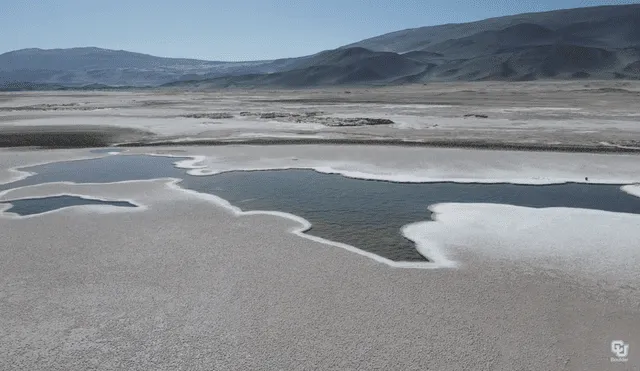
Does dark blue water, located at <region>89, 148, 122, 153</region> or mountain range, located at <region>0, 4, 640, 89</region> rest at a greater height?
mountain range, located at <region>0, 4, 640, 89</region>

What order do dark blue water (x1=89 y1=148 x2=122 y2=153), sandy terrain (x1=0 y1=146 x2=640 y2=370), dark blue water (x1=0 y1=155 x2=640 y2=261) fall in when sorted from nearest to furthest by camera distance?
sandy terrain (x1=0 y1=146 x2=640 y2=370)
dark blue water (x1=0 y1=155 x2=640 y2=261)
dark blue water (x1=89 y1=148 x2=122 y2=153)

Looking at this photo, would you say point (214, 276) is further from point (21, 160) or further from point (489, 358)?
point (21, 160)

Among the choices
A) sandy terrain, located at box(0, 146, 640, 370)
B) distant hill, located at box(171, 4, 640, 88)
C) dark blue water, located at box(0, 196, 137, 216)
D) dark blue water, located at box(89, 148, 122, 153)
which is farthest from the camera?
distant hill, located at box(171, 4, 640, 88)

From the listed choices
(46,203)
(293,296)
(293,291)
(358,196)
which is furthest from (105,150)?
(293,296)

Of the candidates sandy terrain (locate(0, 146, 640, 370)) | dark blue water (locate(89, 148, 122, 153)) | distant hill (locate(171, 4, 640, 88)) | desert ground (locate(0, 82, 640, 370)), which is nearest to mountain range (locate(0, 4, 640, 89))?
distant hill (locate(171, 4, 640, 88))

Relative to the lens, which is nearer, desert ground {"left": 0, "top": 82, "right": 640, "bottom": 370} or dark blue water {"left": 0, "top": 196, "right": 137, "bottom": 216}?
desert ground {"left": 0, "top": 82, "right": 640, "bottom": 370}

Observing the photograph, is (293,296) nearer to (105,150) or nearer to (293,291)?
(293,291)

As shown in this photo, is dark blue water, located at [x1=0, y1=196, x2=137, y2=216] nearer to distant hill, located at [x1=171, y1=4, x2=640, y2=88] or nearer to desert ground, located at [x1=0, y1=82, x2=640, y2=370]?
desert ground, located at [x1=0, y1=82, x2=640, y2=370]
